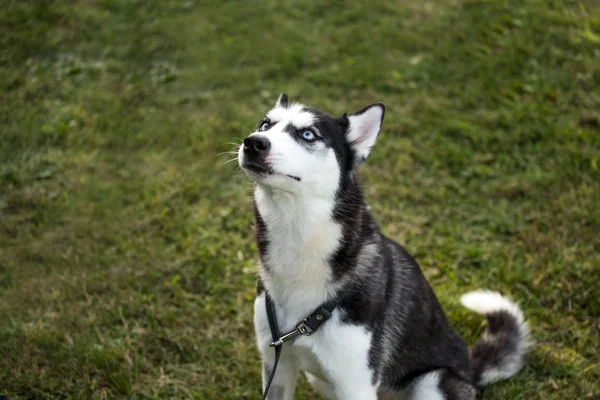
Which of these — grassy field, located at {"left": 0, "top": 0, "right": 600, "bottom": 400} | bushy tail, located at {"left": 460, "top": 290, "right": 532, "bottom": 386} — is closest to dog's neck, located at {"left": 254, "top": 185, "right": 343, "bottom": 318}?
grassy field, located at {"left": 0, "top": 0, "right": 600, "bottom": 400}

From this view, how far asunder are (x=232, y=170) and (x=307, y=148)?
330 centimetres

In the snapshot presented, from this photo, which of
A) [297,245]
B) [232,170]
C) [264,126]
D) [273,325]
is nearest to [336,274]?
[297,245]

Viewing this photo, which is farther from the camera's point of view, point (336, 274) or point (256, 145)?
point (336, 274)

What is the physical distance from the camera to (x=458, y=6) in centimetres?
830

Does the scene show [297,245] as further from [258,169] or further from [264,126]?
[264,126]

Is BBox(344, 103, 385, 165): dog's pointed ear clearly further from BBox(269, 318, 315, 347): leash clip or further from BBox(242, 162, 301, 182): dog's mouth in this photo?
BBox(269, 318, 315, 347): leash clip

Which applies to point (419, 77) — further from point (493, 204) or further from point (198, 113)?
point (198, 113)

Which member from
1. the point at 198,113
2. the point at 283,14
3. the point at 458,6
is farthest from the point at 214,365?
the point at 458,6

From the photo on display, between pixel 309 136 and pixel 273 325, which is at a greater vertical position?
pixel 309 136

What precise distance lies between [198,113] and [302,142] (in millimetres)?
4170

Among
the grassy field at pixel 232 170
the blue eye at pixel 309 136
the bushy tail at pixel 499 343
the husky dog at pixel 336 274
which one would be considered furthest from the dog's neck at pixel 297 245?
the bushy tail at pixel 499 343

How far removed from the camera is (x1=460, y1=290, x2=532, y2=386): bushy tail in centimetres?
392

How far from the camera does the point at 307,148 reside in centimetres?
302

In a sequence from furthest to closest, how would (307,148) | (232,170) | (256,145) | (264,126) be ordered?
(232,170), (264,126), (307,148), (256,145)
